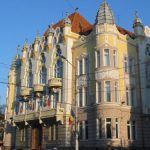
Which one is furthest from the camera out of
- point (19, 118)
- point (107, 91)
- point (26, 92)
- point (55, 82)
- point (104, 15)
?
point (26, 92)

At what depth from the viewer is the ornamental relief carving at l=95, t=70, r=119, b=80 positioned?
35938 mm

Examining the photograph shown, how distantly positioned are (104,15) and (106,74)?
24.8 feet

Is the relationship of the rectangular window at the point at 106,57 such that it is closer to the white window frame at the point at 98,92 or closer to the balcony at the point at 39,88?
the white window frame at the point at 98,92

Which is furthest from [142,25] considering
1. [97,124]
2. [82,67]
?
[97,124]

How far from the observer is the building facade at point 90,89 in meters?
35.3

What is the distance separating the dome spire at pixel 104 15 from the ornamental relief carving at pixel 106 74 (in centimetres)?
616

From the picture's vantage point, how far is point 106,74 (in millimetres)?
35938

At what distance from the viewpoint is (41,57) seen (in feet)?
151

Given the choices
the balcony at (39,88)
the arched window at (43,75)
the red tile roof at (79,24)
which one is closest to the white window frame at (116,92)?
the red tile roof at (79,24)

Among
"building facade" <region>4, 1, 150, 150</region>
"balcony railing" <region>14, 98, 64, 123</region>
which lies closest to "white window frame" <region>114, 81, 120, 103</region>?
"building facade" <region>4, 1, 150, 150</region>

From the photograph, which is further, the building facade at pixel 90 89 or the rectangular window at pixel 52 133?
the rectangular window at pixel 52 133

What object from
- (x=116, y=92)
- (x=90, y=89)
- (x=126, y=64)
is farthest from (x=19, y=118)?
(x=126, y=64)

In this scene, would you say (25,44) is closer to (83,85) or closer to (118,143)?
(83,85)

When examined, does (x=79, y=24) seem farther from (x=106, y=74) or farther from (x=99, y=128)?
(x=99, y=128)
